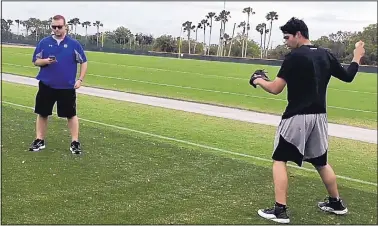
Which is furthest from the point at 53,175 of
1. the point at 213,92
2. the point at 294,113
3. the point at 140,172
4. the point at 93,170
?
the point at 213,92

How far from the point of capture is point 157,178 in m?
6.52

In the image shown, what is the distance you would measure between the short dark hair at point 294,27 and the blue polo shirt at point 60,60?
3.25 meters

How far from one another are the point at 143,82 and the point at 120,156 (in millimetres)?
18920

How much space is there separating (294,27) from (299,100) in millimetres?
685

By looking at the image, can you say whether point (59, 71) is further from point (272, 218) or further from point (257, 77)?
point (272, 218)

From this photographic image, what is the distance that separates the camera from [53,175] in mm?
6289

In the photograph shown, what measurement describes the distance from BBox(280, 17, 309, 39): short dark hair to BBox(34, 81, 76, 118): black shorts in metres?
3.43

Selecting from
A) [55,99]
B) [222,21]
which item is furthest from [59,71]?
[222,21]

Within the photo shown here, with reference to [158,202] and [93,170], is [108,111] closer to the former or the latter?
[93,170]

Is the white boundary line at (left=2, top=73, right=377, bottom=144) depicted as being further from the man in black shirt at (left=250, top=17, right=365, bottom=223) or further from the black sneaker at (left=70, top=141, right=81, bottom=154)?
the man in black shirt at (left=250, top=17, right=365, bottom=223)

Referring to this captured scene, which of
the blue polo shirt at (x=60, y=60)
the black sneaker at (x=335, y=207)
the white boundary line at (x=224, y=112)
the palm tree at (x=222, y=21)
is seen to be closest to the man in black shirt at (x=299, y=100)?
the black sneaker at (x=335, y=207)

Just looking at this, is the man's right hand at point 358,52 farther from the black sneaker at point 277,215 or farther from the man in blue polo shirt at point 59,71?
the man in blue polo shirt at point 59,71

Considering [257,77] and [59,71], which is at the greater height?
[257,77]

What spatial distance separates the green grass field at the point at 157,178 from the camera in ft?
17.0
